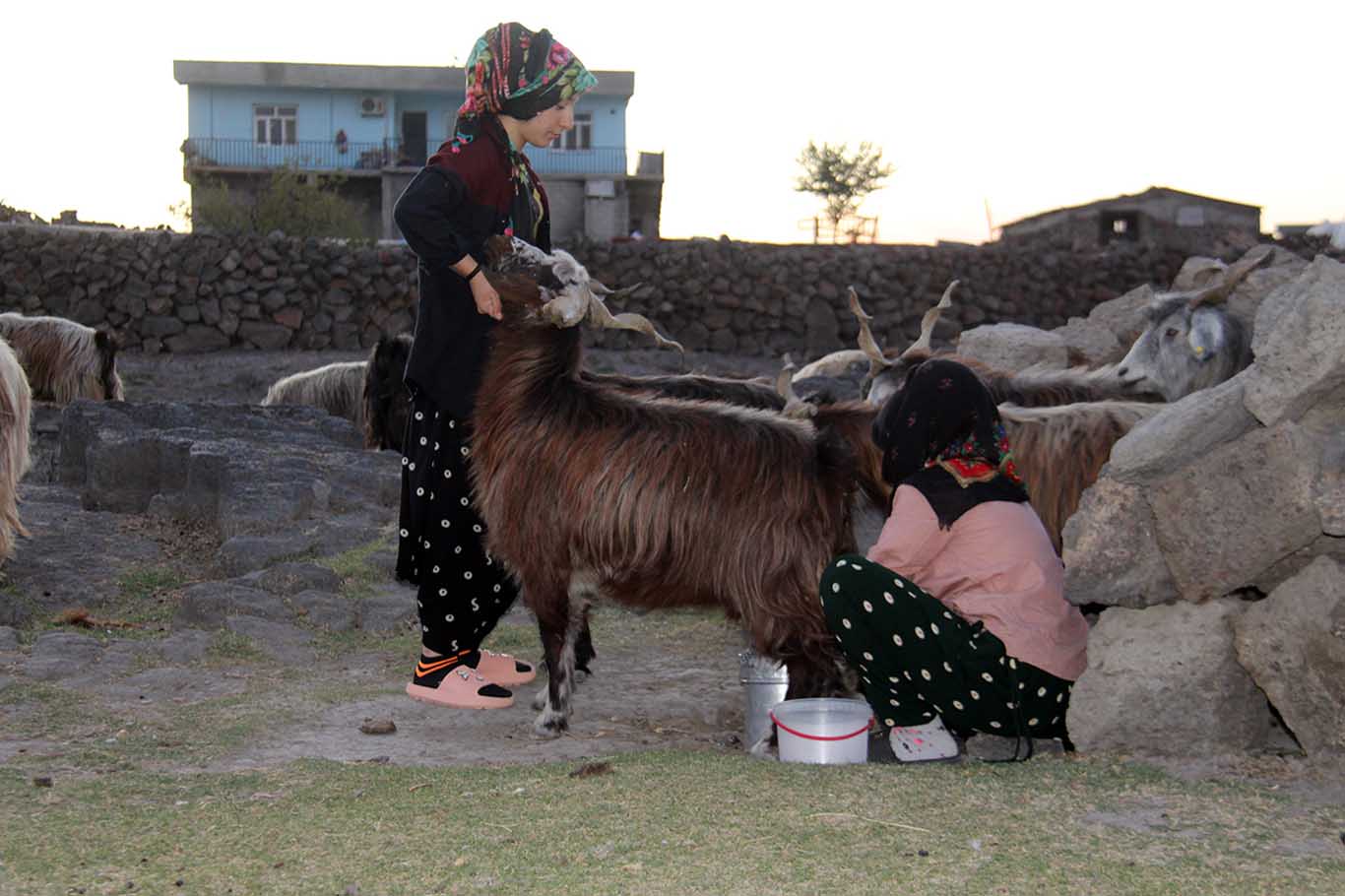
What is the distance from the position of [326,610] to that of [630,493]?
267cm

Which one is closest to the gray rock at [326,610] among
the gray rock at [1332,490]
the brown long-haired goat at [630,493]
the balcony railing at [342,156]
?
the brown long-haired goat at [630,493]

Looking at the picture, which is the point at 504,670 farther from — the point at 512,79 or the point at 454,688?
the point at 512,79

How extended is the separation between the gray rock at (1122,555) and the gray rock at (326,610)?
3.63 m

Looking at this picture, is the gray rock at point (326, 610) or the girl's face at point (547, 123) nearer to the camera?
the girl's face at point (547, 123)

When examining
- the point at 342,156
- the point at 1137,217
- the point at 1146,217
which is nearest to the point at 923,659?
the point at 1146,217

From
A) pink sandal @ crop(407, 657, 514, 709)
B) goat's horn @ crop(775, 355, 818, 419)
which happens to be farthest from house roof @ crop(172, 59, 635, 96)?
pink sandal @ crop(407, 657, 514, 709)

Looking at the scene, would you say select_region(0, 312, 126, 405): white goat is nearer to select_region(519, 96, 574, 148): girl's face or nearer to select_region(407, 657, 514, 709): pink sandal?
select_region(407, 657, 514, 709): pink sandal

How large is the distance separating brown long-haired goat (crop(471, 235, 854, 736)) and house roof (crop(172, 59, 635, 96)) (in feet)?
121

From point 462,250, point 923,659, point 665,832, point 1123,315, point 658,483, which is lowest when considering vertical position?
point 665,832

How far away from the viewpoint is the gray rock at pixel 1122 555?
417 centimetres

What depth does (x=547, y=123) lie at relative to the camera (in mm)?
5105

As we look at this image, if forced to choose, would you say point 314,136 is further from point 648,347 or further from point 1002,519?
point 1002,519

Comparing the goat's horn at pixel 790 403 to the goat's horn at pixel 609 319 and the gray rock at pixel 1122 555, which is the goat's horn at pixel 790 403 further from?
the gray rock at pixel 1122 555

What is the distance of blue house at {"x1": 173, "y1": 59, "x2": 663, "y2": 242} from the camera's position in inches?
1549
